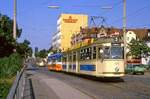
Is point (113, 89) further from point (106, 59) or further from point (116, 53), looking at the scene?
point (116, 53)

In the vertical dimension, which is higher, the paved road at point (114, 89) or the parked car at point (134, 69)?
the parked car at point (134, 69)

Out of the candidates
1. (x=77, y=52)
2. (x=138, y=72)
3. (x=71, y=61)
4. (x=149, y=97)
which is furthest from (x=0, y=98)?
(x=138, y=72)

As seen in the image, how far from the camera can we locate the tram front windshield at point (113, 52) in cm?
3158

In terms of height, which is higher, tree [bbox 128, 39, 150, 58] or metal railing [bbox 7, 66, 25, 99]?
tree [bbox 128, 39, 150, 58]

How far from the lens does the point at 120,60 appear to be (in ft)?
104

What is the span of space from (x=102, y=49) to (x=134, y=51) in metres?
54.6

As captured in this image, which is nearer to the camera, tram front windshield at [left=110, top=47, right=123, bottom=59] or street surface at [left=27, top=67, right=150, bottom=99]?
street surface at [left=27, top=67, right=150, bottom=99]

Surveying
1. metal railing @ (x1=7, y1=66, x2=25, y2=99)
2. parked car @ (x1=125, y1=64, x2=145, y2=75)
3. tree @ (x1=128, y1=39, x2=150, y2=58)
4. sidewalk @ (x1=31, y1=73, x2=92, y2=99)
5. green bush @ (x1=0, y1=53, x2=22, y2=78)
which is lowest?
sidewalk @ (x1=31, y1=73, x2=92, y2=99)

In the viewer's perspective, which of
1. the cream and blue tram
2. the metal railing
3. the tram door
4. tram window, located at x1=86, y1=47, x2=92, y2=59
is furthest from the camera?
tram window, located at x1=86, y1=47, x2=92, y2=59

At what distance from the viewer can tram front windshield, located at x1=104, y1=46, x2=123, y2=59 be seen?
104ft

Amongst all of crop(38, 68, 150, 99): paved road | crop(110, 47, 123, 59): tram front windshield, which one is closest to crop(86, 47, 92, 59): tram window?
crop(38, 68, 150, 99): paved road

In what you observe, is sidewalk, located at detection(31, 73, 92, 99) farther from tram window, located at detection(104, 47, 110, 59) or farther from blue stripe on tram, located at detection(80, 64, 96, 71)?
blue stripe on tram, located at detection(80, 64, 96, 71)

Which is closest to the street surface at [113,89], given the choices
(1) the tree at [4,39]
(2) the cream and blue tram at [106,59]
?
(2) the cream and blue tram at [106,59]

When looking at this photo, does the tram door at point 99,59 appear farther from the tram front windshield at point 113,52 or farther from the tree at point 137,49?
the tree at point 137,49
